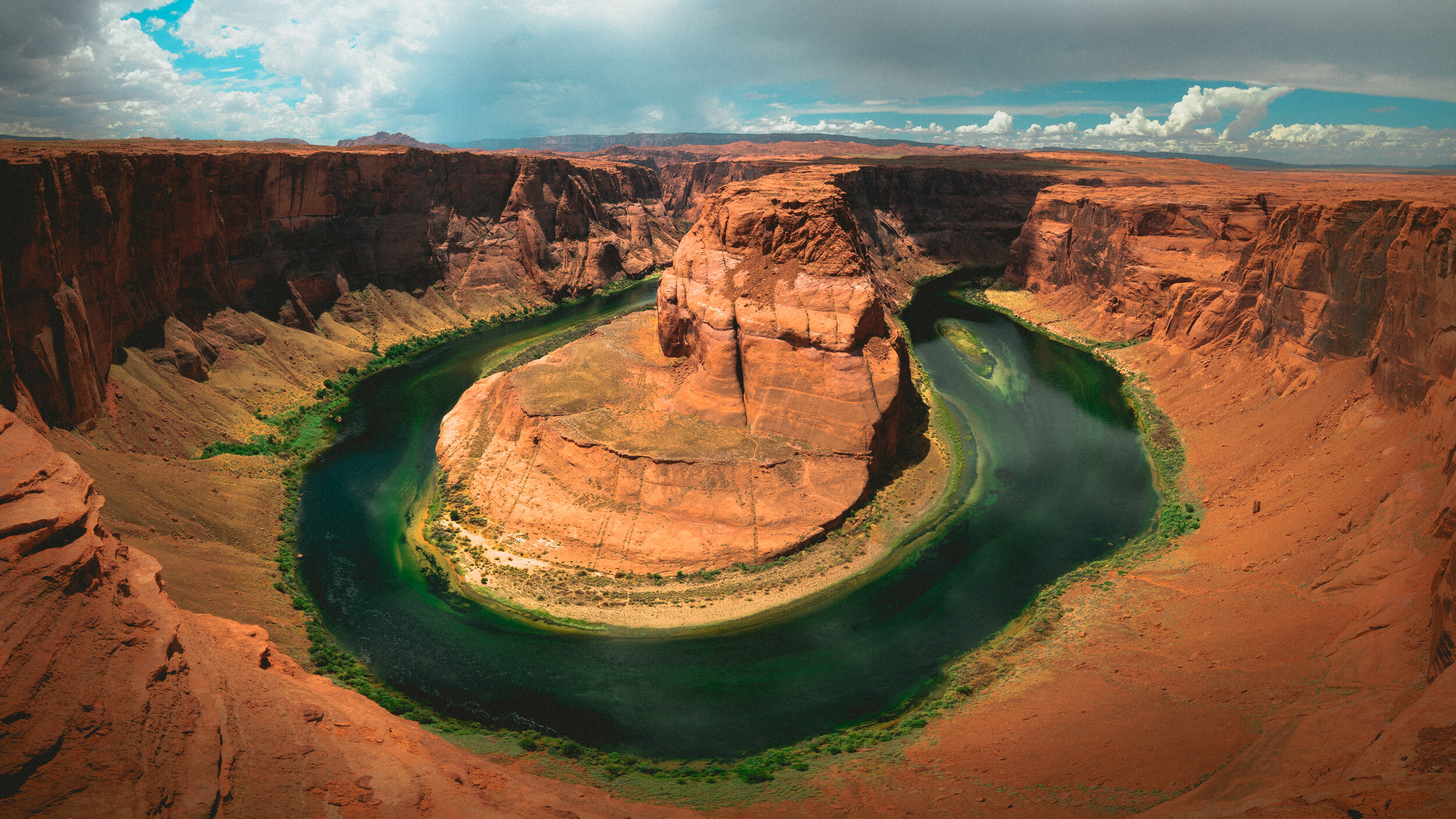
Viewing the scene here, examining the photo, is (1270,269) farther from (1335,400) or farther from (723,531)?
(723,531)

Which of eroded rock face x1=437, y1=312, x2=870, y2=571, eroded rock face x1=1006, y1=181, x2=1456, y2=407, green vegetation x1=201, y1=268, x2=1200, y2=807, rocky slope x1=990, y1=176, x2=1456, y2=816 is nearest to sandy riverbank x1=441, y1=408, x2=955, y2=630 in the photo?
green vegetation x1=201, y1=268, x2=1200, y2=807

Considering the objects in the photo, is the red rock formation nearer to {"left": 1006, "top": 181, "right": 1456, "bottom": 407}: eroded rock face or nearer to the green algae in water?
{"left": 1006, "top": 181, "right": 1456, "bottom": 407}: eroded rock face

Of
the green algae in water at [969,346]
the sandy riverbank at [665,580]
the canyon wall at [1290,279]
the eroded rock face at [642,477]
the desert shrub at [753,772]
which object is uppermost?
the canyon wall at [1290,279]

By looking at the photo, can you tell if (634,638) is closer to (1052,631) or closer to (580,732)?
(580,732)

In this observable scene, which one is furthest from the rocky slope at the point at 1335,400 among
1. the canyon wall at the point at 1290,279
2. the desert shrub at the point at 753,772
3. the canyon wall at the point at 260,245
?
the canyon wall at the point at 260,245

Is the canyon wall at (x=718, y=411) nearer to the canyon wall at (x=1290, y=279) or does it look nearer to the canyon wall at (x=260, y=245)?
the canyon wall at (x=260, y=245)

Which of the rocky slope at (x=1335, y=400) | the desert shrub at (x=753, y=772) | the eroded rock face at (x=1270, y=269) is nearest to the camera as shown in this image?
the rocky slope at (x=1335, y=400)
